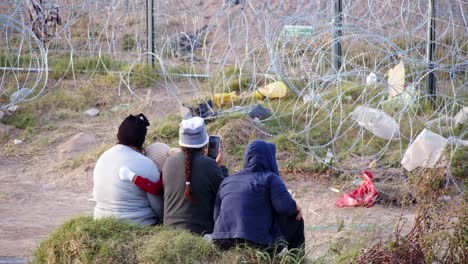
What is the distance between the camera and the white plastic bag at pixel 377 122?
8469mm

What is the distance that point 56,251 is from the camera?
5203 mm

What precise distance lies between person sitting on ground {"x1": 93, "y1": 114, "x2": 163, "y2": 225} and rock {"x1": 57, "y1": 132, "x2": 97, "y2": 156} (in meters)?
3.58

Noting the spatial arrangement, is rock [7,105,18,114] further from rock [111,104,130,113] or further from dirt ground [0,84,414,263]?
rock [111,104,130,113]

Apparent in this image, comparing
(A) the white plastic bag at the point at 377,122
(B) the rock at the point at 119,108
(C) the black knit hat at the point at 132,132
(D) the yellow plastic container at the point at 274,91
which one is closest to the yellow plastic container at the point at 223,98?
(D) the yellow plastic container at the point at 274,91

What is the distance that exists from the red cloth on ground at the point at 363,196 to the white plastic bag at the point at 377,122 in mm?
1095

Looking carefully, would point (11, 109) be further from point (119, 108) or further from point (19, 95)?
point (119, 108)

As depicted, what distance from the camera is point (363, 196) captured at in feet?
24.2

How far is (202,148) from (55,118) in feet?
16.3

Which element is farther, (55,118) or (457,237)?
(55,118)

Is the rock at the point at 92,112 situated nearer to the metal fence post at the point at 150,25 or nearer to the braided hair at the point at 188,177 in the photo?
the metal fence post at the point at 150,25

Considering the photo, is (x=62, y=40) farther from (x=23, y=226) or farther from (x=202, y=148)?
(x=202, y=148)

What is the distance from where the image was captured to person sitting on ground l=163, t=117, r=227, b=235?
530cm

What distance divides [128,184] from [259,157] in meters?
0.91

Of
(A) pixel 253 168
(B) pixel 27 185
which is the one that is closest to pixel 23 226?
(B) pixel 27 185
